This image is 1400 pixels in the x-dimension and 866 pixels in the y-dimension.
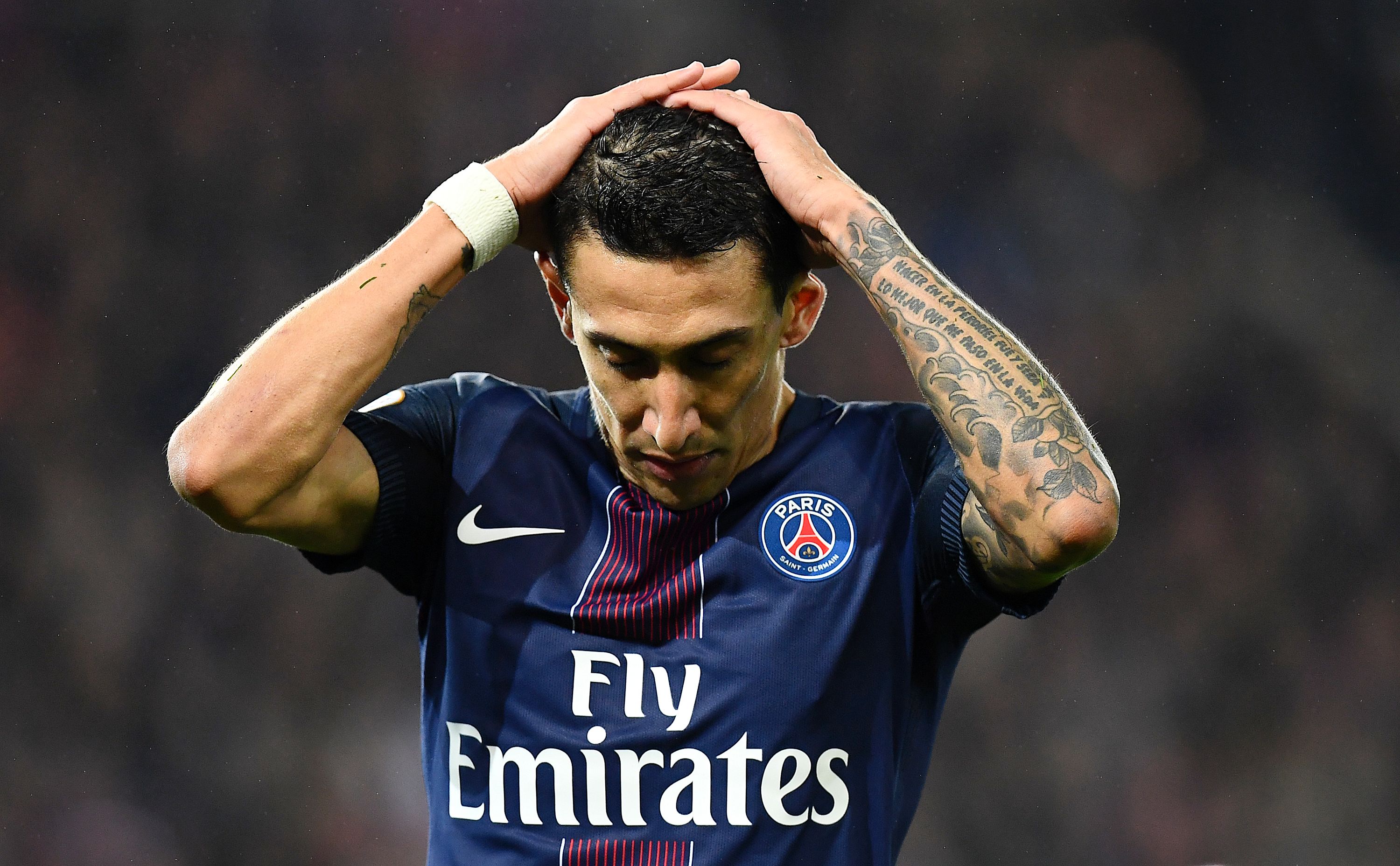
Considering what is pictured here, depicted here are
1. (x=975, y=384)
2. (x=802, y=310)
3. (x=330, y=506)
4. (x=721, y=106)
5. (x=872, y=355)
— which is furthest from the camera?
(x=872, y=355)

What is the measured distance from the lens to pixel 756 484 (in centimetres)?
216

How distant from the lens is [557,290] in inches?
84.7

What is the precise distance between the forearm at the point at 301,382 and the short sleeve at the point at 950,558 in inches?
35.2

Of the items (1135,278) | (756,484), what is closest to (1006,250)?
(1135,278)

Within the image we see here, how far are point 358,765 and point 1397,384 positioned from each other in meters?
4.19

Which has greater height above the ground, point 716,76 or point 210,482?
point 716,76

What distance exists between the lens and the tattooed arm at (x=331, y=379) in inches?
71.9

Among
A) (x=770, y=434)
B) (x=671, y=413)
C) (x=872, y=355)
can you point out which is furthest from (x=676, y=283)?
(x=872, y=355)

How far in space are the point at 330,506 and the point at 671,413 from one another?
56 cm

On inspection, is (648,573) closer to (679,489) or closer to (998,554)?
(679,489)

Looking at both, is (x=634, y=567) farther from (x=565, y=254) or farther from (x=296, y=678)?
(x=296, y=678)

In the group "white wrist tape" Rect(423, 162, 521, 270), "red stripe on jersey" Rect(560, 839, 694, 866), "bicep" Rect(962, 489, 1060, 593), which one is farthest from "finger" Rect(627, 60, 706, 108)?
"red stripe on jersey" Rect(560, 839, 694, 866)

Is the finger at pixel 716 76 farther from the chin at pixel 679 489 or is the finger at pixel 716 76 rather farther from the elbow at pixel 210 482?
the elbow at pixel 210 482

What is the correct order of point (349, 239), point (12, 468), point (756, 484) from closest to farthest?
point (756, 484)
point (12, 468)
point (349, 239)
